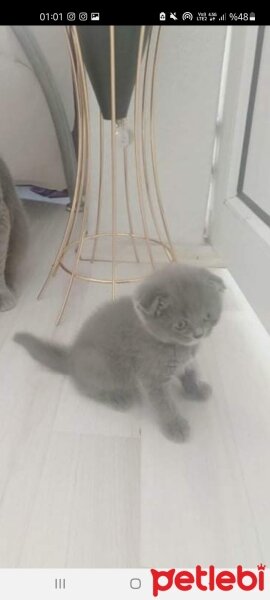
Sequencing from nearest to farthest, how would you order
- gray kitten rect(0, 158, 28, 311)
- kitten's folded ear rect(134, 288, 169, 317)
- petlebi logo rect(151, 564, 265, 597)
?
petlebi logo rect(151, 564, 265, 597)
kitten's folded ear rect(134, 288, 169, 317)
gray kitten rect(0, 158, 28, 311)

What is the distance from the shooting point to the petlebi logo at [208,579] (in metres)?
0.56

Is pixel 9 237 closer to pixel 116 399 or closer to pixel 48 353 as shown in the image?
pixel 48 353

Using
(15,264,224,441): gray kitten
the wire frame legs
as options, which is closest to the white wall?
the wire frame legs

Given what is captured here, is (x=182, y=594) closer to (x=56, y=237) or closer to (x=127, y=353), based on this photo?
(x=127, y=353)

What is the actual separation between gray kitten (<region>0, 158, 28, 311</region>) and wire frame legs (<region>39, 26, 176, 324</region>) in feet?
0.32

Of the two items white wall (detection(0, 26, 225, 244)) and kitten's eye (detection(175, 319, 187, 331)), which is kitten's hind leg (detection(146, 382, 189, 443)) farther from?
white wall (detection(0, 26, 225, 244))

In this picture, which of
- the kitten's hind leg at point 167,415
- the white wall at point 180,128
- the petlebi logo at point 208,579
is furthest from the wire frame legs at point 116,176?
the petlebi logo at point 208,579

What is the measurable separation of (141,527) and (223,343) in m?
0.48

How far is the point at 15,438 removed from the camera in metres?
0.78

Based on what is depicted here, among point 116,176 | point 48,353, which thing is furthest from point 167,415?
point 116,176

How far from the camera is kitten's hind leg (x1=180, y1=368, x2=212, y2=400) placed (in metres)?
0.86

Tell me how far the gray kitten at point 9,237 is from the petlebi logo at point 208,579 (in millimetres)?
726
